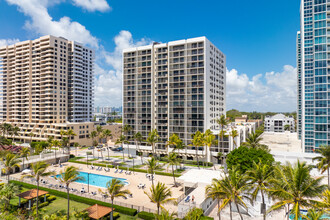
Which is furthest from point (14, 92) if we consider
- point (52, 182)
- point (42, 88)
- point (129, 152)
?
point (52, 182)

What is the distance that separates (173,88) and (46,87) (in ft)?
251

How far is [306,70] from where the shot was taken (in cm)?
8094

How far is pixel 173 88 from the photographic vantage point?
3199 inches

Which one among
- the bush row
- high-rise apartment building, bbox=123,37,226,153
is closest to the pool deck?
the bush row

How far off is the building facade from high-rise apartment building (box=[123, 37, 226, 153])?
10953 cm

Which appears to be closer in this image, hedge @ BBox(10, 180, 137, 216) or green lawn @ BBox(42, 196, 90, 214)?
hedge @ BBox(10, 180, 137, 216)

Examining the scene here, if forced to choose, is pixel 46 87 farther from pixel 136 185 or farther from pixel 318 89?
pixel 318 89

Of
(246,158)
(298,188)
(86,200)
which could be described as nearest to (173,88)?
(246,158)

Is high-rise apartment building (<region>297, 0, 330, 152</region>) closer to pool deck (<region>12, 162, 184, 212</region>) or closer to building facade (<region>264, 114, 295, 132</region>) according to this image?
pool deck (<region>12, 162, 184, 212</region>)

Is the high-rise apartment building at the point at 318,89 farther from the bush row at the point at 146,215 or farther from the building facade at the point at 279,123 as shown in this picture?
the building facade at the point at 279,123

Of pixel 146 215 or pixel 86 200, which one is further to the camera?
pixel 86 200

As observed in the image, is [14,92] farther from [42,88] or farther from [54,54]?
[54,54]

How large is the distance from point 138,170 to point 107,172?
9.52m

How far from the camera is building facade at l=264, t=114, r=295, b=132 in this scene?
174262mm
